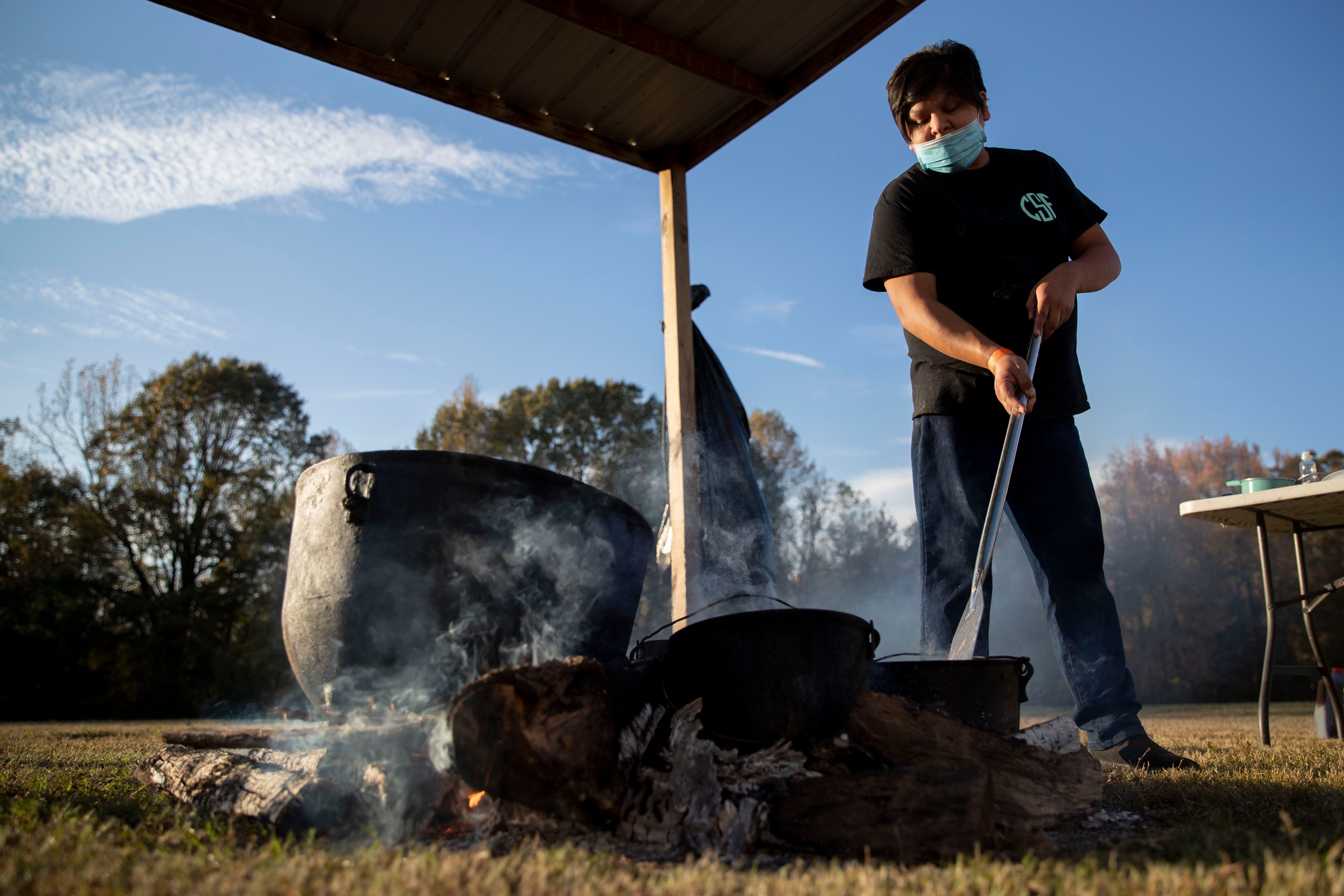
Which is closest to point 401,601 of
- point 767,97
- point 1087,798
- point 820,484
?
point 1087,798

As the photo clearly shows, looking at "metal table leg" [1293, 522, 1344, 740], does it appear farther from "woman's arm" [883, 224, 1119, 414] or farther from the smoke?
the smoke

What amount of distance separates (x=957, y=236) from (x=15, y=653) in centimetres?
1478

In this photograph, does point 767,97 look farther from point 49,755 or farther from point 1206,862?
point 49,755

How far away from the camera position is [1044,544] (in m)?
2.23

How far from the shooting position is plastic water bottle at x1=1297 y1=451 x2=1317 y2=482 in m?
3.14

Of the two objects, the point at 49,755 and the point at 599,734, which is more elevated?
the point at 599,734

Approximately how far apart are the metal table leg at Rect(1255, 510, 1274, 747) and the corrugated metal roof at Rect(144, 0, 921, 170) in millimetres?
2595

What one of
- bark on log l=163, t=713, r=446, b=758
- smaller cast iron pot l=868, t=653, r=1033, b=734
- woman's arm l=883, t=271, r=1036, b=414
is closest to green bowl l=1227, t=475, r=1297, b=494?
woman's arm l=883, t=271, r=1036, b=414

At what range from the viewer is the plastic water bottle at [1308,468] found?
10.3 feet

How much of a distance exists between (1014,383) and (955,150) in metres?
0.88

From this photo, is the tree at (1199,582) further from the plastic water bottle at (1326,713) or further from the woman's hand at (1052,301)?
the woman's hand at (1052,301)

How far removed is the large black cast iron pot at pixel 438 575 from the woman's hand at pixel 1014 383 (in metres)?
1.03

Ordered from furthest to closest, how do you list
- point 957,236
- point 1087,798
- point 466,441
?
point 466,441, point 957,236, point 1087,798

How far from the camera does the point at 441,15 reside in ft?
9.52
